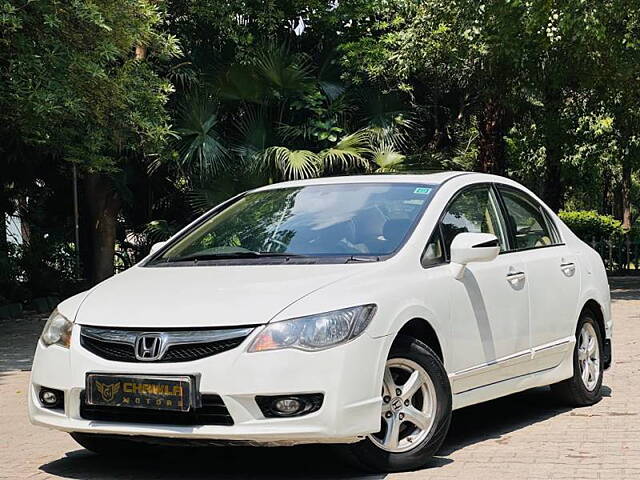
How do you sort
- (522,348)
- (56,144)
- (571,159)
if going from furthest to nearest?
1. (571,159)
2. (56,144)
3. (522,348)

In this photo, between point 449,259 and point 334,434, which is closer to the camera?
point 334,434

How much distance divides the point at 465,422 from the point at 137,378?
2936mm

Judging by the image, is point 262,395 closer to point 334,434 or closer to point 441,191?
A: point 334,434

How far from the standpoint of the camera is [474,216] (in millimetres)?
7285

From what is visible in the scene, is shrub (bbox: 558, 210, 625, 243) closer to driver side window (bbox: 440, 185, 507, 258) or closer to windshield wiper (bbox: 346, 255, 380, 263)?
driver side window (bbox: 440, 185, 507, 258)

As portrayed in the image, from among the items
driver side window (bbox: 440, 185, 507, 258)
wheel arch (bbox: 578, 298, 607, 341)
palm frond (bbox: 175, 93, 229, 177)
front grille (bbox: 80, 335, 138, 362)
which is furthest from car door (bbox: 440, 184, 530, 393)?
palm frond (bbox: 175, 93, 229, 177)

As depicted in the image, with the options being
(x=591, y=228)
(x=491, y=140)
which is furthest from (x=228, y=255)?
(x=591, y=228)

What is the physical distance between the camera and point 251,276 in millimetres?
6109

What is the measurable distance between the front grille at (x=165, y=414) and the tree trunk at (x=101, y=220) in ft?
52.5

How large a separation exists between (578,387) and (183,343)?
359 cm

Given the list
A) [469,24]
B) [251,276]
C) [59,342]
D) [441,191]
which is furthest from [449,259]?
[469,24]

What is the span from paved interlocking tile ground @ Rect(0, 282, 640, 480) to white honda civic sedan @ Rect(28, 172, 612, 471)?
0.25m

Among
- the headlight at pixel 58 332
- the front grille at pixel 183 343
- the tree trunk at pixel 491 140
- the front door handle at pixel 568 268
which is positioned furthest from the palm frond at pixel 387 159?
the front grille at pixel 183 343

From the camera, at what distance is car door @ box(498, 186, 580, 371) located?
24.4 feet
